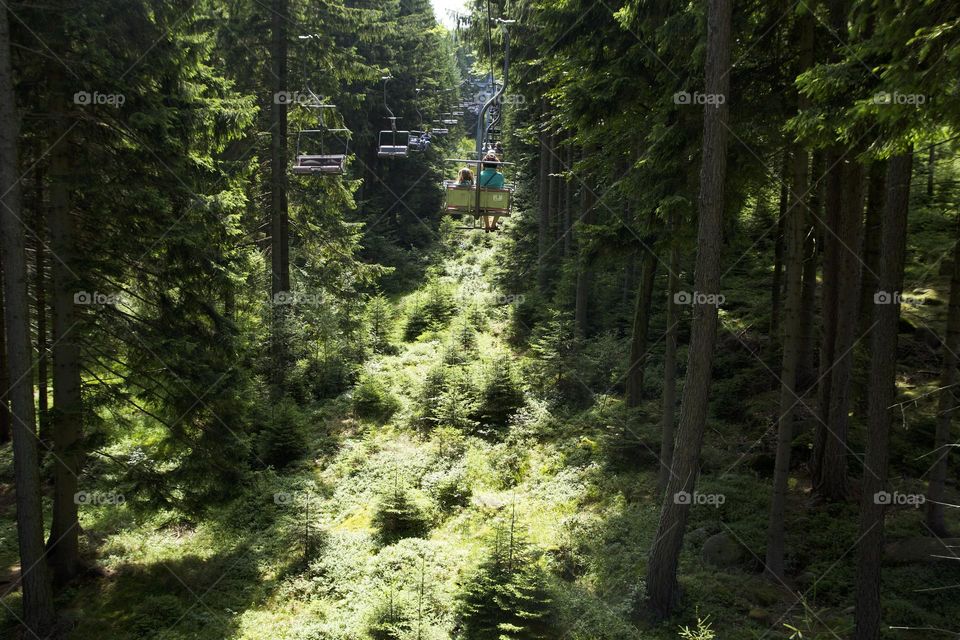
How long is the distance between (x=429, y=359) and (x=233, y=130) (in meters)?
11.5

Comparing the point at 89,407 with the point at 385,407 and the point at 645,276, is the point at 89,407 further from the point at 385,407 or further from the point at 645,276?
the point at 645,276

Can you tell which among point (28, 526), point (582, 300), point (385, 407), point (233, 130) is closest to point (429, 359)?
point (385, 407)

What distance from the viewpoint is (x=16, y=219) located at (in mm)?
9062

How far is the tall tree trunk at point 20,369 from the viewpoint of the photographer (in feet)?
28.9

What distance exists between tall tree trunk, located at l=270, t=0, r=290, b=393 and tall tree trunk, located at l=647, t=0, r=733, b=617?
12.6 m

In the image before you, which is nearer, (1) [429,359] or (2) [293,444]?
(2) [293,444]

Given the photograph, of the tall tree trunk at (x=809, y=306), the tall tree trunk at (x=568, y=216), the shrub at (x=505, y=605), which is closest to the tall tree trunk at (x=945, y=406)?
the tall tree trunk at (x=809, y=306)

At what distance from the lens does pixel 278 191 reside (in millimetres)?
17703

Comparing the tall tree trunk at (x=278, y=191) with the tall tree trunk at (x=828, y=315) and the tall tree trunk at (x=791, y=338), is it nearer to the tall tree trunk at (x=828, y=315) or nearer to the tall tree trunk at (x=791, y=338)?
the tall tree trunk at (x=791, y=338)

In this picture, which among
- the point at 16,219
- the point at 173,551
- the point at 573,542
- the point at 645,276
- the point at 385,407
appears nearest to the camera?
the point at 16,219

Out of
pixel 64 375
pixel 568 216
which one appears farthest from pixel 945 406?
pixel 568 216

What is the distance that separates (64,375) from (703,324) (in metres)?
10.7

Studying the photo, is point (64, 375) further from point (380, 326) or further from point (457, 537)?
point (380, 326)

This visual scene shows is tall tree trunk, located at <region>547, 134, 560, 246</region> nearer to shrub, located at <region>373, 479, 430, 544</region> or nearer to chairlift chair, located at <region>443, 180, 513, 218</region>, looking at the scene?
chairlift chair, located at <region>443, 180, 513, 218</region>
